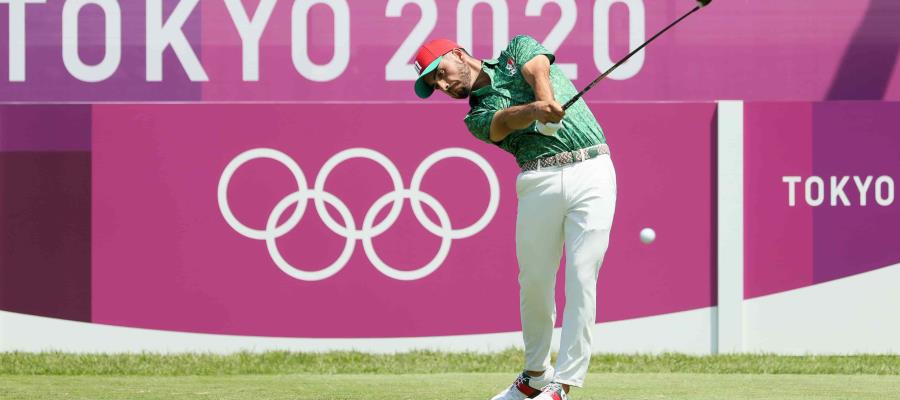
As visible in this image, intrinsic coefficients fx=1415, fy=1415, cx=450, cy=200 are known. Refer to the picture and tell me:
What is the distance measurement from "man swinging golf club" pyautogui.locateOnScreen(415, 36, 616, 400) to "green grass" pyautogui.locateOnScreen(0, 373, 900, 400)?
933 mm

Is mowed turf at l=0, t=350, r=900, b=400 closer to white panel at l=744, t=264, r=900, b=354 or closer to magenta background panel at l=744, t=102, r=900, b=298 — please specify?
white panel at l=744, t=264, r=900, b=354

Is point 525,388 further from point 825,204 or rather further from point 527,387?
point 825,204

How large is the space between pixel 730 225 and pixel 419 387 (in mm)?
2622

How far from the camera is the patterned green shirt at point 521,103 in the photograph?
17.1ft

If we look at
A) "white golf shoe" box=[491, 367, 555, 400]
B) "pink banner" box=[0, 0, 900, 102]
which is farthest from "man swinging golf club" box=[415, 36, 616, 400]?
"pink banner" box=[0, 0, 900, 102]

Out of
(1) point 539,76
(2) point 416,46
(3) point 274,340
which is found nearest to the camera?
(1) point 539,76

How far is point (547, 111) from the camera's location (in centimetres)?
490

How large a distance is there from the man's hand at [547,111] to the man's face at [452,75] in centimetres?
50

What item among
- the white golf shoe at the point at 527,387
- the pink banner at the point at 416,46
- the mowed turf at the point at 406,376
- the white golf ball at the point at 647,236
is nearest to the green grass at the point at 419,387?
the mowed turf at the point at 406,376

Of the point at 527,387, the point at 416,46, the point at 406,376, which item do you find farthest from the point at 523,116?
the point at 416,46

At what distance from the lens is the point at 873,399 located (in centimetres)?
602

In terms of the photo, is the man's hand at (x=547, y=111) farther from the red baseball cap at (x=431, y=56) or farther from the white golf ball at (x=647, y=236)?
the white golf ball at (x=647, y=236)

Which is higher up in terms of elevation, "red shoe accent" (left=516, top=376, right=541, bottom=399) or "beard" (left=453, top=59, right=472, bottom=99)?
"beard" (left=453, top=59, right=472, bottom=99)

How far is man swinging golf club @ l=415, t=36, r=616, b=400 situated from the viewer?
17.1 ft
